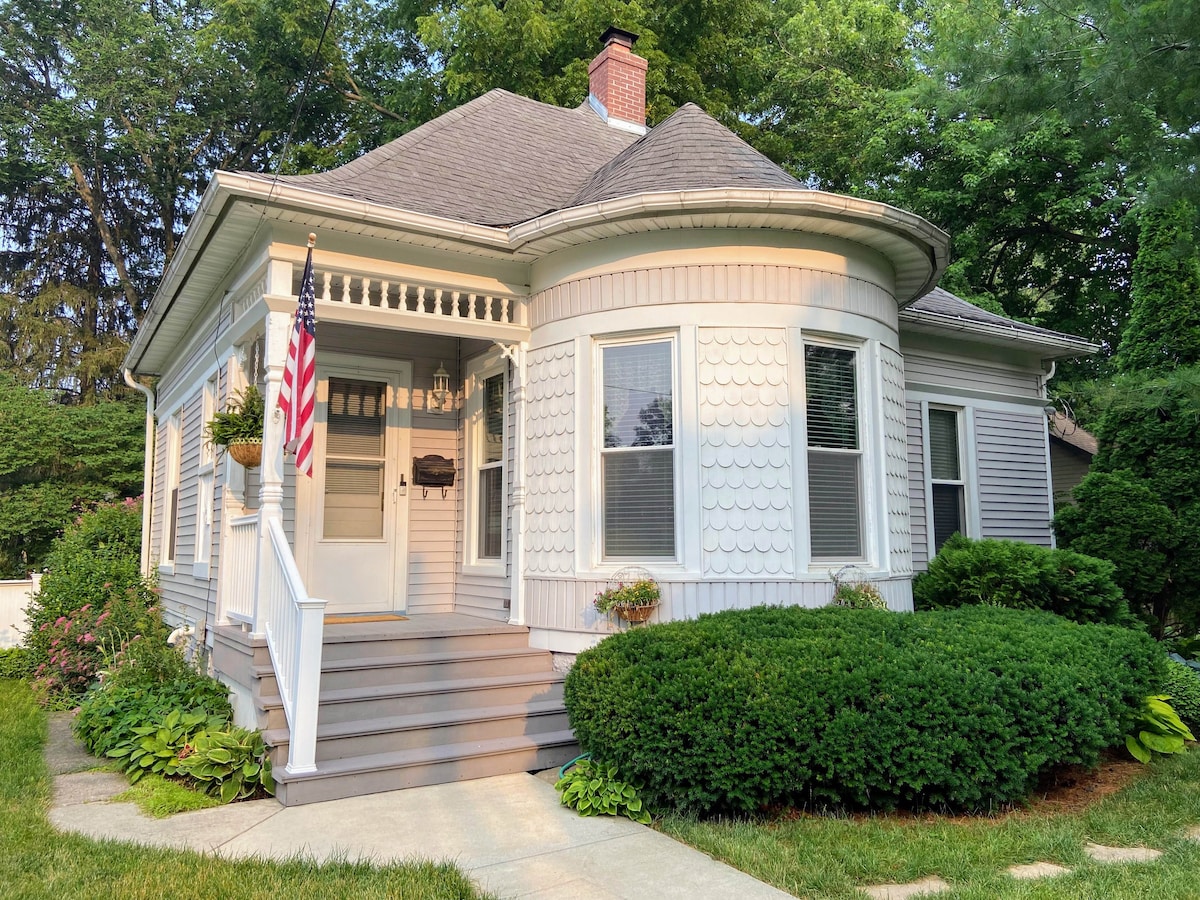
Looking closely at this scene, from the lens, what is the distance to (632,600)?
614 centimetres

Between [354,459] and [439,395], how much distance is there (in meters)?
0.97

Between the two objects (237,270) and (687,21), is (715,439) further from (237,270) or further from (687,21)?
(687,21)

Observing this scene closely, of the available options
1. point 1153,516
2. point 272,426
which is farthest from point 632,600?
point 1153,516

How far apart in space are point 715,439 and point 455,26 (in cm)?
1451

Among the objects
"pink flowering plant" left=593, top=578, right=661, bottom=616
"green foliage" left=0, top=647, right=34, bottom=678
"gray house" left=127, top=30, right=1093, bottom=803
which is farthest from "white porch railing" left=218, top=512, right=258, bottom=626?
"green foliage" left=0, top=647, right=34, bottom=678

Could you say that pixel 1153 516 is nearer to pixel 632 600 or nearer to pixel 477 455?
pixel 632 600

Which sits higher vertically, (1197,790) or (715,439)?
(715,439)

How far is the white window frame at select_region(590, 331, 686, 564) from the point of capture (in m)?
6.32

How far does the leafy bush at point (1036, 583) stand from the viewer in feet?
23.4

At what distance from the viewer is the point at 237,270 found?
7414 mm

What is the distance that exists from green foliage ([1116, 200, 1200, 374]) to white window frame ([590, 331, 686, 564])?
231 inches

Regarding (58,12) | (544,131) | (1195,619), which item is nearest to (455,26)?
(544,131)

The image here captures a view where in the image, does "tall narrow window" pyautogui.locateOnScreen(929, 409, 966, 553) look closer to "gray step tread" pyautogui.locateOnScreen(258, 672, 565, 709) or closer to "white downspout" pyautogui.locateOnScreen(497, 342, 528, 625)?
"white downspout" pyautogui.locateOnScreen(497, 342, 528, 625)

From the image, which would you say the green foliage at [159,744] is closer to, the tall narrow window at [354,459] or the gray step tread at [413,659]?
the gray step tread at [413,659]
